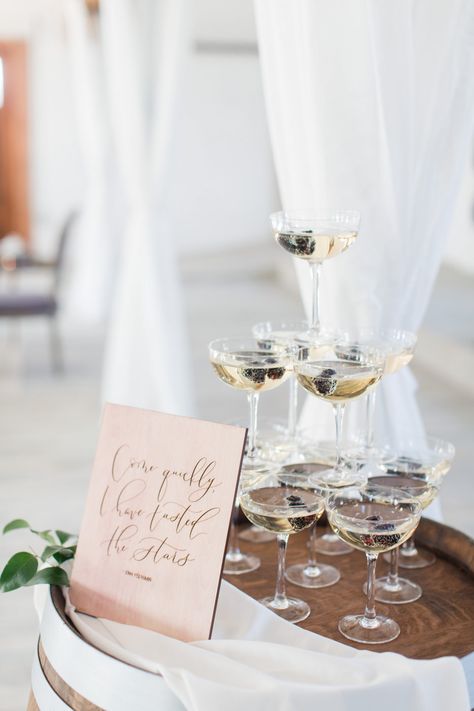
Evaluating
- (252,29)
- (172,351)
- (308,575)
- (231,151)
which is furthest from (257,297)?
(308,575)

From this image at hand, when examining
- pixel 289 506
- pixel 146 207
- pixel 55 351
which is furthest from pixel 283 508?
pixel 55 351

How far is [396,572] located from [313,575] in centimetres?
13

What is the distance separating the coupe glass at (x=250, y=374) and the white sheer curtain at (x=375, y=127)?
0.51 metres

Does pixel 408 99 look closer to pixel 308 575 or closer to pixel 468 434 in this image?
pixel 308 575

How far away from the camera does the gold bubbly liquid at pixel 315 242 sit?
1.51 m

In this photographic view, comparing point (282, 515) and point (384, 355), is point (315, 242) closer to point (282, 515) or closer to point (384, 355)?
point (384, 355)

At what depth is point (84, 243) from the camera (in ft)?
26.4

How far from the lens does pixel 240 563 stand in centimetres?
149

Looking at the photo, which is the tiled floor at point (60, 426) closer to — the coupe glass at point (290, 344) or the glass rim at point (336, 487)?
the coupe glass at point (290, 344)

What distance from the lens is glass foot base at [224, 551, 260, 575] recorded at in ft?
4.79

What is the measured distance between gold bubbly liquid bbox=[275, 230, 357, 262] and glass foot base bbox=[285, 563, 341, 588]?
1.64ft

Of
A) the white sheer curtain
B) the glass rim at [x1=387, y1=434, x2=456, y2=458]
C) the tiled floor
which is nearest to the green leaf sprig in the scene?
the glass rim at [x1=387, y1=434, x2=456, y2=458]

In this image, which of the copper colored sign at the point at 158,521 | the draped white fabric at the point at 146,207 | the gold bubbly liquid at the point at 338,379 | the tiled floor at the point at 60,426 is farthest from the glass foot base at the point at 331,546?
the draped white fabric at the point at 146,207

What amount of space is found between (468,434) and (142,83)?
2142 mm
